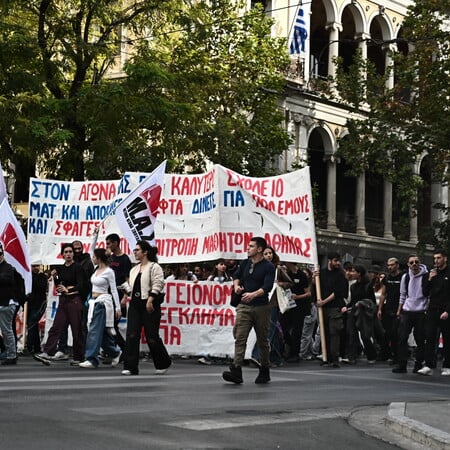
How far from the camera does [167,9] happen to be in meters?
27.0

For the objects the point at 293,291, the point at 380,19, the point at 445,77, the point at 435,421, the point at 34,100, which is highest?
the point at 380,19

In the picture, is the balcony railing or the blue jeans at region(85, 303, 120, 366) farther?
the balcony railing

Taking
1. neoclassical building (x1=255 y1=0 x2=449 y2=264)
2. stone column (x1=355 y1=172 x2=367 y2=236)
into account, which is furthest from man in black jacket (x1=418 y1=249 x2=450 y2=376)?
stone column (x1=355 y1=172 x2=367 y2=236)

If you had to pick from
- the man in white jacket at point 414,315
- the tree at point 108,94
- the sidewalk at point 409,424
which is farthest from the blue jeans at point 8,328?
the tree at point 108,94

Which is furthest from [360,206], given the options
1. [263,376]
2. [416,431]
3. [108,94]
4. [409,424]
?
[416,431]

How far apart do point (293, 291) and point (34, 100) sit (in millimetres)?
7565

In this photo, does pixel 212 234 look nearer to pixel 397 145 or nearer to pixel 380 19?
pixel 397 145

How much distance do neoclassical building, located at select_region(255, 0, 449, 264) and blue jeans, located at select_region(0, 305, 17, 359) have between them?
2884cm

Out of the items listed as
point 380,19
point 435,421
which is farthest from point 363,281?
point 380,19

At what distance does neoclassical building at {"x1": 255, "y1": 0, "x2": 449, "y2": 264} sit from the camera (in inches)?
1793

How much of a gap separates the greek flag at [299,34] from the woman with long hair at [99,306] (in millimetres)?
30242

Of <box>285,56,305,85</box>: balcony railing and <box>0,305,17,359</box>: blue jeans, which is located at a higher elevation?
<box>285,56,305,85</box>: balcony railing

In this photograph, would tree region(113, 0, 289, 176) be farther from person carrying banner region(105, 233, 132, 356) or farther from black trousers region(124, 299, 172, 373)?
black trousers region(124, 299, 172, 373)

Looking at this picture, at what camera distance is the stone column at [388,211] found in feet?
169
